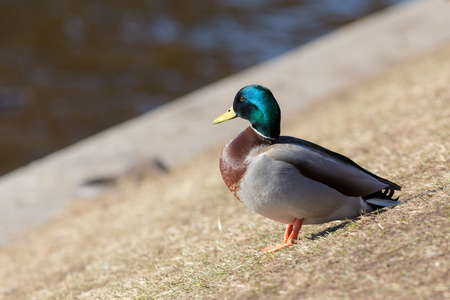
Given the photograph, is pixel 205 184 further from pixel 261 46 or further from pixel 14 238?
pixel 261 46

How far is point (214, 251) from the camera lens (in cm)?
384

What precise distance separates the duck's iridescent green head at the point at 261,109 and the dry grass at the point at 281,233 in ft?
2.06

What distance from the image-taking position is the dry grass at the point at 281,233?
274cm

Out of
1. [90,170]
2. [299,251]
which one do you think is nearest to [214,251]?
[299,251]

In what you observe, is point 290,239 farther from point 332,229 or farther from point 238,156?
point 238,156

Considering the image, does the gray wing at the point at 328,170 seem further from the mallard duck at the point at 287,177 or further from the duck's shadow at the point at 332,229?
the duck's shadow at the point at 332,229

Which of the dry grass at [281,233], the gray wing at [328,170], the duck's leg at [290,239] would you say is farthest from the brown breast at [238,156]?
the dry grass at [281,233]

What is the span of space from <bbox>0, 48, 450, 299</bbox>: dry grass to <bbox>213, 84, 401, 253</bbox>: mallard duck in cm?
13

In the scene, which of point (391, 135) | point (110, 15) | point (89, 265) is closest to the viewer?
point (89, 265)

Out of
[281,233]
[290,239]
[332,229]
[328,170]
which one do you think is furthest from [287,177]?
[281,233]

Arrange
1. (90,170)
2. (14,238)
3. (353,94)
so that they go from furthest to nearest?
1. (353,94)
2. (90,170)
3. (14,238)

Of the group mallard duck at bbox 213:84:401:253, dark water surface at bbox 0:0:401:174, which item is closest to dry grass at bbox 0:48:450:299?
mallard duck at bbox 213:84:401:253

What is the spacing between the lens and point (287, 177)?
3074mm

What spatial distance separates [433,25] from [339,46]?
4.79 feet
